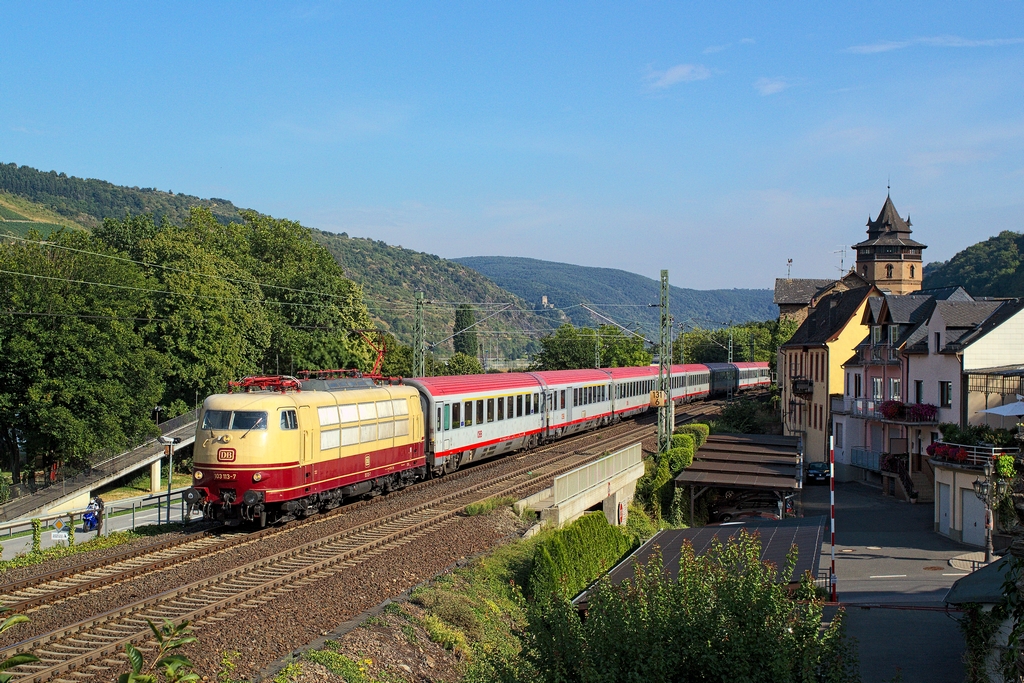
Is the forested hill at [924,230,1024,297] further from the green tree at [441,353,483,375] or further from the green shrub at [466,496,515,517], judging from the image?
→ the green shrub at [466,496,515,517]

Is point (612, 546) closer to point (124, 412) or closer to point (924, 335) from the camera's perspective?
point (924, 335)

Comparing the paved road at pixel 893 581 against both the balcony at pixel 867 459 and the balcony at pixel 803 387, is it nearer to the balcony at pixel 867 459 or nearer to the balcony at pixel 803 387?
the balcony at pixel 867 459

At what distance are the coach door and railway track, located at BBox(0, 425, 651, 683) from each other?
63.7 inches

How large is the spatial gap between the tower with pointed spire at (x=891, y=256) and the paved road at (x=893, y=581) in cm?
6604

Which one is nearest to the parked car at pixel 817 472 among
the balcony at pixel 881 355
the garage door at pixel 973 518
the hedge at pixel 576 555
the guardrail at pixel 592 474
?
the balcony at pixel 881 355

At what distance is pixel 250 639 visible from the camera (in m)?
12.0

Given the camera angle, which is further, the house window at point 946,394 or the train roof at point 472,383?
the house window at point 946,394

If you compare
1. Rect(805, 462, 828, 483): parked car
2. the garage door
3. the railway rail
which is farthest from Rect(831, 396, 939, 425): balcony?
the railway rail

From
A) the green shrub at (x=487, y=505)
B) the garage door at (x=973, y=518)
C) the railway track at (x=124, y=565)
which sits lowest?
the garage door at (x=973, y=518)

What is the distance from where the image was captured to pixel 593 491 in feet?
89.1

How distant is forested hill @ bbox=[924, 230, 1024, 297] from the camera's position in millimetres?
98438

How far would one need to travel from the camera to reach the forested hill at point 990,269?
98438 millimetres

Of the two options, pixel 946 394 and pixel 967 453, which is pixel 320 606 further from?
pixel 946 394

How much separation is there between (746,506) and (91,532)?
931 inches
